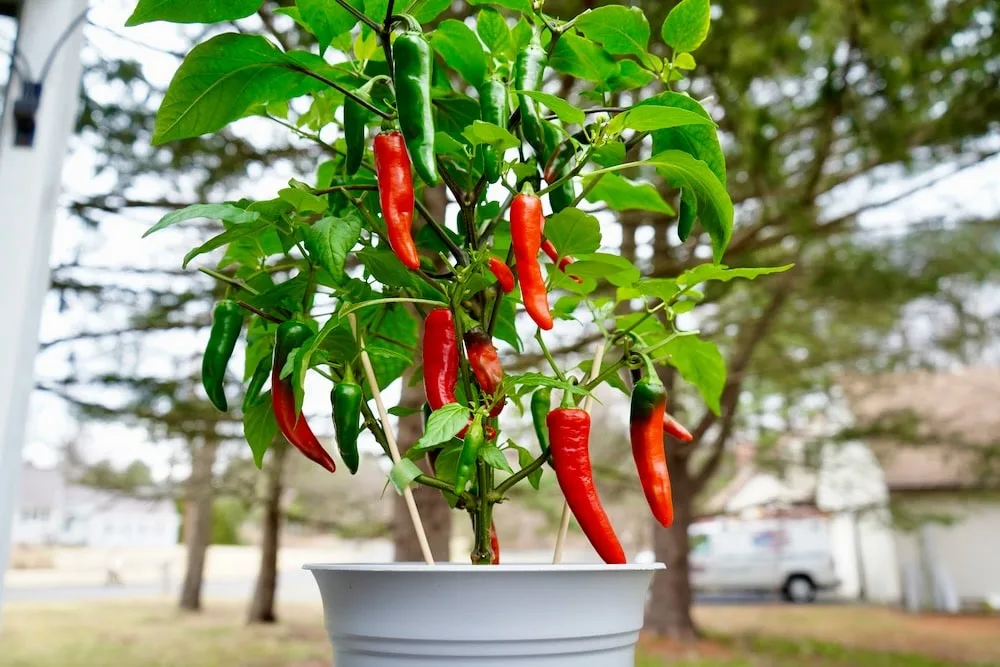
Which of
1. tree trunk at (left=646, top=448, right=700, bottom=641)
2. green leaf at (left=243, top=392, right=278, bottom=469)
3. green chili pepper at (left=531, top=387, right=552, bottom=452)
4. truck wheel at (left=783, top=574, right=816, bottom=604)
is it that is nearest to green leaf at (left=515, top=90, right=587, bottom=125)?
green chili pepper at (left=531, top=387, right=552, bottom=452)

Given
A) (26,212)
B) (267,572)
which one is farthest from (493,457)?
(267,572)

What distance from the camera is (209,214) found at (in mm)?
481

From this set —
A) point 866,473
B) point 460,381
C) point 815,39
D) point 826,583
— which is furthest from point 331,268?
point 826,583

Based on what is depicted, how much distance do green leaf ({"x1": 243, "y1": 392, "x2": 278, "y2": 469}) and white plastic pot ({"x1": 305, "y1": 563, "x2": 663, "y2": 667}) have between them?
0.64ft

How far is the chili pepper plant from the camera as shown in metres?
0.48

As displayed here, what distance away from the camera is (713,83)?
2285 millimetres

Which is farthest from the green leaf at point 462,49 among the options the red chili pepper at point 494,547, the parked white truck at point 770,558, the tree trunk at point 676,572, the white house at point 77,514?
the parked white truck at point 770,558

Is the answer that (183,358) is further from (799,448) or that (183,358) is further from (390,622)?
(799,448)

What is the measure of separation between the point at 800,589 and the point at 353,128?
9.84m

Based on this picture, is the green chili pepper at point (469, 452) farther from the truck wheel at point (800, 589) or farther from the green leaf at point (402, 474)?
the truck wheel at point (800, 589)

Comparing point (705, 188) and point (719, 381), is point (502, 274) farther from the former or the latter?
point (719, 381)

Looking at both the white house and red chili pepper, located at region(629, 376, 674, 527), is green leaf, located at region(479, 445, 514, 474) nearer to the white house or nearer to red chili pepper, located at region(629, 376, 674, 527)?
red chili pepper, located at region(629, 376, 674, 527)

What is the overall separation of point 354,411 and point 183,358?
3793mm

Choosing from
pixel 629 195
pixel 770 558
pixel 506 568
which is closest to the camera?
pixel 506 568
